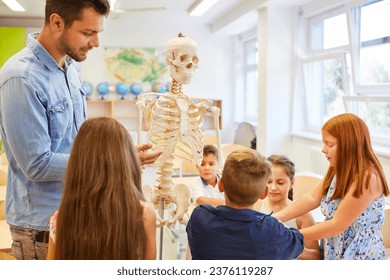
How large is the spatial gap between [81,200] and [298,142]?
383 centimetres

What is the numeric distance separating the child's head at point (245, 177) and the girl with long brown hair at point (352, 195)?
26 centimetres

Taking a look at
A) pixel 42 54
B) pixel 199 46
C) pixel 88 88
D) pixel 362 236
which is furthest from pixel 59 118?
pixel 199 46

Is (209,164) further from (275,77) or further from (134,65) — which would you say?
(134,65)

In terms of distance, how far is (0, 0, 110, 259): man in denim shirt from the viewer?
113 cm

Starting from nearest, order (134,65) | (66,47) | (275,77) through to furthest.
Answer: (66,47)
(275,77)
(134,65)

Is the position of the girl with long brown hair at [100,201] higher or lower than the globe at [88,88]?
lower

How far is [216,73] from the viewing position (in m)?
6.78

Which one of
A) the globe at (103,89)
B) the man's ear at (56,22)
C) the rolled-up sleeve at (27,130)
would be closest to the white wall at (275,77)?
the globe at (103,89)

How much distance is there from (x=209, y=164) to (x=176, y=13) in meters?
3.68

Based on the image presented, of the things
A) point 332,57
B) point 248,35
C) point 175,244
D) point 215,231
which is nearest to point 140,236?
point 215,231

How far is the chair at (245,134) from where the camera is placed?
5.45 meters

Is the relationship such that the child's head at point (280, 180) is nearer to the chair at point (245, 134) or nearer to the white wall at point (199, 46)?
the chair at point (245, 134)

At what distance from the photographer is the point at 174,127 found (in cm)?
165
